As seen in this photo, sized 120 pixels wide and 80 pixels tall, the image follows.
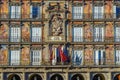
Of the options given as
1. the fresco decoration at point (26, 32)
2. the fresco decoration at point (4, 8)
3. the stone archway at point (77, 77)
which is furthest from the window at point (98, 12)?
the fresco decoration at point (4, 8)

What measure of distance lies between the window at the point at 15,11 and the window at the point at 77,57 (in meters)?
8.46

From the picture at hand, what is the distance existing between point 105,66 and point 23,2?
13.1 m

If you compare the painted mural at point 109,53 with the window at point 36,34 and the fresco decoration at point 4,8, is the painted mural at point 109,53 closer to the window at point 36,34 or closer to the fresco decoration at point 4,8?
the window at point 36,34

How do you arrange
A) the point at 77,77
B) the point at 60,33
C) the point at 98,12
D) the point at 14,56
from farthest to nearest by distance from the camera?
the point at 98,12
the point at 60,33
the point at 14,56
the point at 77,77

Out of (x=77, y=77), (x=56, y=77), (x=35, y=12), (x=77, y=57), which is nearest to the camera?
(x=56, y=77)

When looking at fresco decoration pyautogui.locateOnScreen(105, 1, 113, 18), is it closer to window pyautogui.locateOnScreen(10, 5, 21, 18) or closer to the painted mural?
the painted mural

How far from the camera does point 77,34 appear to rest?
250ft

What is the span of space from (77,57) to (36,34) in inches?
231

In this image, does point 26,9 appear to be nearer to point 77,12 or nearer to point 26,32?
point 26,32

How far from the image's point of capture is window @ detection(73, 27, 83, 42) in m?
76.0

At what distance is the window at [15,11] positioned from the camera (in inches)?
3000

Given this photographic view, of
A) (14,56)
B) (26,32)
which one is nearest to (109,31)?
(26,32)

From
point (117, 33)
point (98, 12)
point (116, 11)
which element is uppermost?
point (116, 11)

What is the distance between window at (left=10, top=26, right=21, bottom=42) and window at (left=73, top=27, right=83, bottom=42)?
6.89 metres
